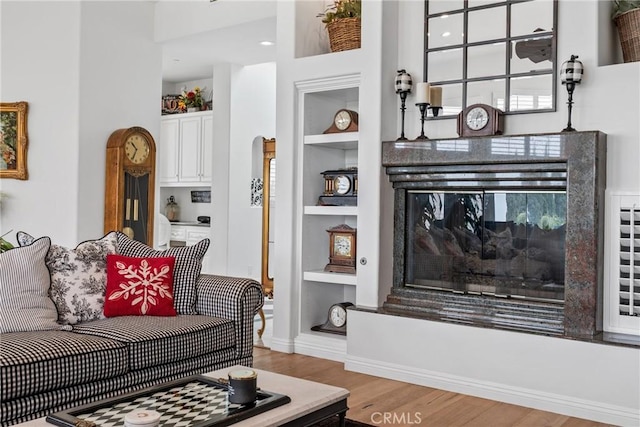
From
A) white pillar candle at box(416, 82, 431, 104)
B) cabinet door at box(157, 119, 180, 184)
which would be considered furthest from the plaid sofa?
cabinet door at box(157, 119, 180, 184)

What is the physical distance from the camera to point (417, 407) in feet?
11.6

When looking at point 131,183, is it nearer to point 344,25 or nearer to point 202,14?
point 202,14

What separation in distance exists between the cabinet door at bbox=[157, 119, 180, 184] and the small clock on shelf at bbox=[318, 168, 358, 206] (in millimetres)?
3969

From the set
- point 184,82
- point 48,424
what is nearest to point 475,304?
point 48,424

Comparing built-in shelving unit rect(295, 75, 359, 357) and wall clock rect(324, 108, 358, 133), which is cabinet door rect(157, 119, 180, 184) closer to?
built-in shelving unit rect(295, 75, 359, 357)

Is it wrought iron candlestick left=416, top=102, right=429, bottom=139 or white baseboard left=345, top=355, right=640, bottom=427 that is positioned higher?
wrought iron candlestick left=416, top=102, right=429, bottom=139

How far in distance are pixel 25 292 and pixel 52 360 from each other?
21.6 inches

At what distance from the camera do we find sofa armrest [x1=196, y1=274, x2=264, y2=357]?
3.61m

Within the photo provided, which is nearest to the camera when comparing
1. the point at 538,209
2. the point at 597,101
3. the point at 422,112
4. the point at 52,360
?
the point at 52,360

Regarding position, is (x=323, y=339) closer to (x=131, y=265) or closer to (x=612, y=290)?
(x=131, y=265)

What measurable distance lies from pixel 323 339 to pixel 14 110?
3379 mm

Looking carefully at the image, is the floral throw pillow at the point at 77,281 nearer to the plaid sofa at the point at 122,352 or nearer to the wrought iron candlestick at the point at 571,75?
the plaid sofa at the point at 122,352

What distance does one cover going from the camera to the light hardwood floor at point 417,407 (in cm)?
331

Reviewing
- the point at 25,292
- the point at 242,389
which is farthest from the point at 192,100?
the point at 242,389
